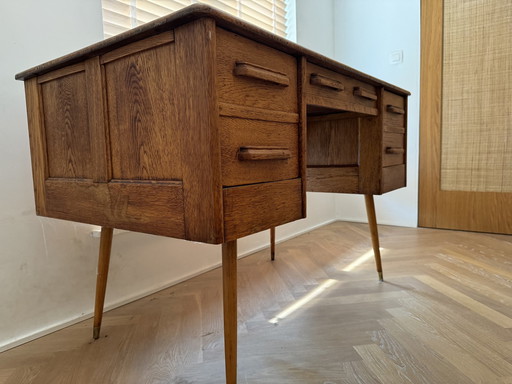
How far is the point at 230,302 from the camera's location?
2.42 ft

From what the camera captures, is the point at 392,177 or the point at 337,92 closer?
the point at 337,92

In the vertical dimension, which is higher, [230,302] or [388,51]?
[388,51]

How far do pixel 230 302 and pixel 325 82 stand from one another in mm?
625

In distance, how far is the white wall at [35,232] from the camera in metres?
1.07

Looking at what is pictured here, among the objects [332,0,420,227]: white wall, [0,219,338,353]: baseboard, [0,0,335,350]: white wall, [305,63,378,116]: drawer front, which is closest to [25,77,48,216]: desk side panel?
[0,0,335,350]: white wall

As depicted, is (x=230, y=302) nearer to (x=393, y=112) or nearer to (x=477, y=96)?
(x=393, y=112)

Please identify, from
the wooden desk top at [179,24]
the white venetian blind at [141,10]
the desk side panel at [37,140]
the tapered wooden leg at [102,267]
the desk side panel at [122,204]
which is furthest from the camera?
the white venetian blind at [141,10]

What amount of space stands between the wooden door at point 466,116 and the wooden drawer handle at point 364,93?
1481mm

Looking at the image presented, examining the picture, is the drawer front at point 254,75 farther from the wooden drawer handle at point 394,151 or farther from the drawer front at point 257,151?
the wooden drawer handle at point 394,151

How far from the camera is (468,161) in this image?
2.41 meters

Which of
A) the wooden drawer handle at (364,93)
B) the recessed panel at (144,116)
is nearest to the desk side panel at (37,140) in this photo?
the recessed panel at (144,116)

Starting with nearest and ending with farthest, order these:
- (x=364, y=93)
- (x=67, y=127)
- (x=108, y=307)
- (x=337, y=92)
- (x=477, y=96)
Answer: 1. (x=67, y=127)
2. (x=337, y=92)
3. (x=364, y=93)
4. (x=108, y=307)
5. (x=477, y=96)

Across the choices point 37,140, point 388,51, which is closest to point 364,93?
point 37,140

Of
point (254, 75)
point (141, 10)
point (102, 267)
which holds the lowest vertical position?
point (102, 267)
